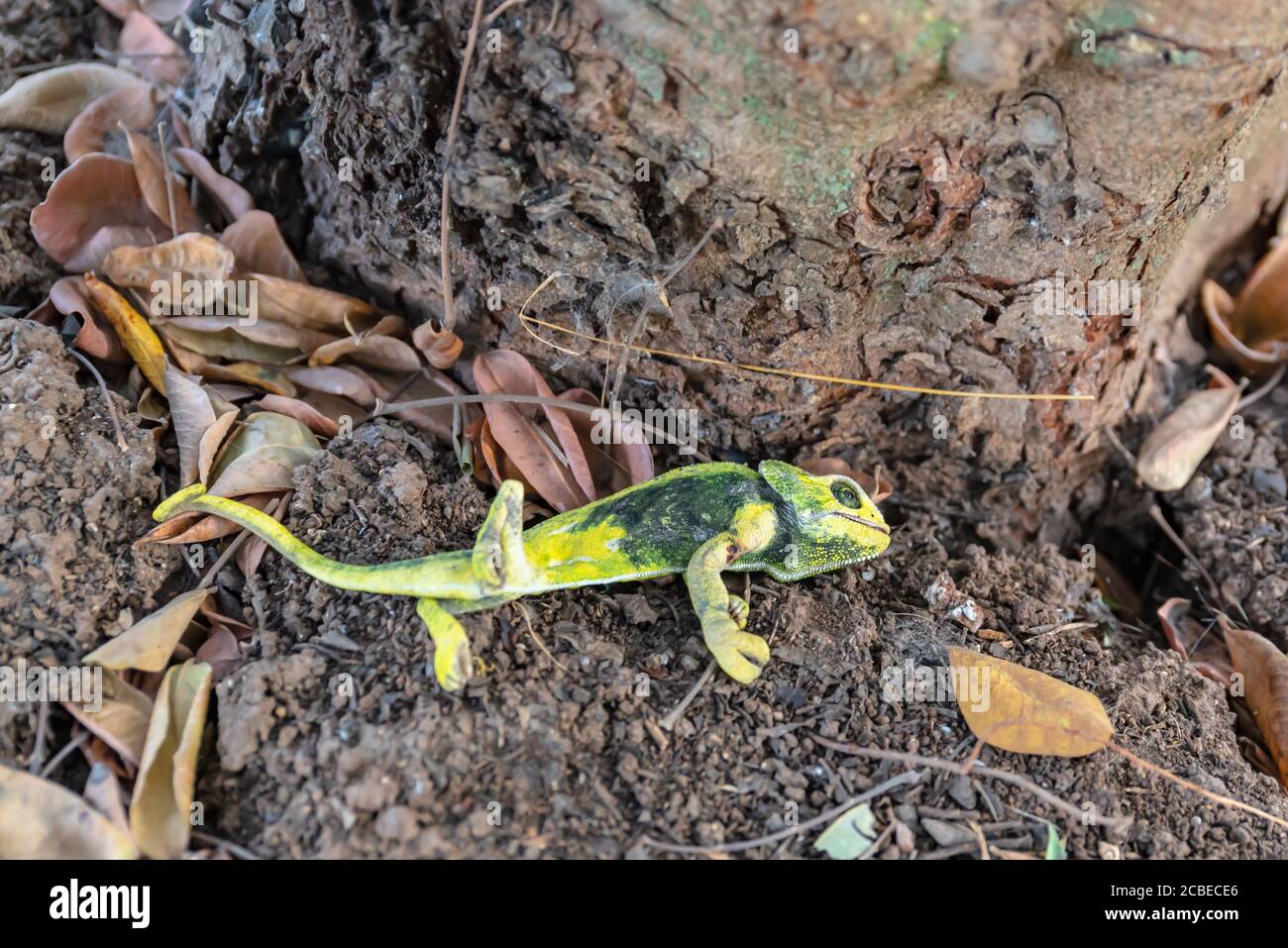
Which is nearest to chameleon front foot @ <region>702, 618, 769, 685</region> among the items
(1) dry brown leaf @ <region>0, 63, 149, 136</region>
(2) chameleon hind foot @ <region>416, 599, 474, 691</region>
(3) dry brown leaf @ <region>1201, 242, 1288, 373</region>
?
(2) chameleon hind foot @ <region>416, 599, 474, 691</region>

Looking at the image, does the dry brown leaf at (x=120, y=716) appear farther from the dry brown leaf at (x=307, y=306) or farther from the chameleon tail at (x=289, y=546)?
the dry brown leaf at (x=307, y=306)

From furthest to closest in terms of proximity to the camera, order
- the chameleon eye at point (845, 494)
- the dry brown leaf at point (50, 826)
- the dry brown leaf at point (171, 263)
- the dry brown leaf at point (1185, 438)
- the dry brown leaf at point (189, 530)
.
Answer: the dry brown leaf at point (1185, 438)
the dry brown leaf at point (171, 263)
the chameleon eye at point (845, 494)
the dry brown leaf at point (189, 530)
the dry brown leaf at point (50, 826)

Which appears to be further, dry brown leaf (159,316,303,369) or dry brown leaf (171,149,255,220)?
dry brown leaf (171,149,255,220)

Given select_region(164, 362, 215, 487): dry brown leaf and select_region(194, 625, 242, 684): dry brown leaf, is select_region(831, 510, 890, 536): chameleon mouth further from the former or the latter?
select_region(164, 362, 215, 487): dry brown leaf

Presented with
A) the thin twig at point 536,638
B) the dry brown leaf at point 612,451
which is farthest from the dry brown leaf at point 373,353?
the thin twig at point 536,638

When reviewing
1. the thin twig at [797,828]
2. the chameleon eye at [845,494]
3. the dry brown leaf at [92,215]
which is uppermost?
the dry brown leaf at [92,215]

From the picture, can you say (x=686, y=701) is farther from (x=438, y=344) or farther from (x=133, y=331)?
(x=133, y=331)

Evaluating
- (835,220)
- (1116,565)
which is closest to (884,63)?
(835,220)
